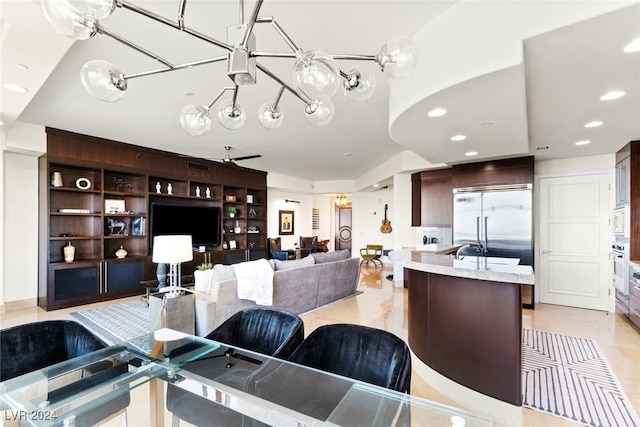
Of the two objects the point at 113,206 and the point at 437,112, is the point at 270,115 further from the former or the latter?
the point at 113,206

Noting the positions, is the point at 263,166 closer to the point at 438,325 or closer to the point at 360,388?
the point at 438,325

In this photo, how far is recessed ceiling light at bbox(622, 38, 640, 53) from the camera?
1.79 m

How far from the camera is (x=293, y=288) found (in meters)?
4.40

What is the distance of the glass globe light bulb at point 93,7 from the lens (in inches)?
44.3

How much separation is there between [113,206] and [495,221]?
698 centimetres

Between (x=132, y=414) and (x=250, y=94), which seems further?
(x=250, y=94)

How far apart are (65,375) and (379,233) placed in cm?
948

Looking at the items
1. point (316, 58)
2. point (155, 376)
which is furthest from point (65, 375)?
point (316, 58)

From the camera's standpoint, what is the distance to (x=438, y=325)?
8.68ft

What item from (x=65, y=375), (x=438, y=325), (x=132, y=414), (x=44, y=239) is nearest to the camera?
(x=65, y=375)

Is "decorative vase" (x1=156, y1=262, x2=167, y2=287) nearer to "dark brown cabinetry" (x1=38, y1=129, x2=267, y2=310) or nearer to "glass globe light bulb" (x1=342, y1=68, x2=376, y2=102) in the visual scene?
"dark brown cabinetry" (x1=38, y1=129, x2=267, y2=310)

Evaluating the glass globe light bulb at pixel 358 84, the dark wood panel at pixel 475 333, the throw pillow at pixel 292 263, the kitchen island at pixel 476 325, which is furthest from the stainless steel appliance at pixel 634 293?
the glass globe light bulb at pixel 358 84

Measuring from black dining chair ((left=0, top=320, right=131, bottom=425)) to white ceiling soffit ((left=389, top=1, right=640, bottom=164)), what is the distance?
9.07 ft

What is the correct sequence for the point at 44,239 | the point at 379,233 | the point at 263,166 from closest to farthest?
the point at 44,239 < the point at 263,166 < the point at 379,233
